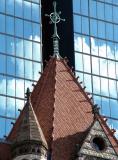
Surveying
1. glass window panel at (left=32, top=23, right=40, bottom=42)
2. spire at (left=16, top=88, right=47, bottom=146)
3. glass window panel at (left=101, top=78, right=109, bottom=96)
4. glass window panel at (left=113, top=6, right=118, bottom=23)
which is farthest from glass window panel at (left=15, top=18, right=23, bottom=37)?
spire at (left=16, top=88, right=47, bottom=146)

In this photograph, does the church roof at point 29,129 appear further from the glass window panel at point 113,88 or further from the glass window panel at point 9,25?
the glass window panel at point 113,88

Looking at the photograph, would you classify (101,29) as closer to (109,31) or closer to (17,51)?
(109,31)

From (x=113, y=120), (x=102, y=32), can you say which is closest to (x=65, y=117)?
(x=113, y=120)

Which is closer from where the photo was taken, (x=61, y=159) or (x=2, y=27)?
(x=61, y=159)

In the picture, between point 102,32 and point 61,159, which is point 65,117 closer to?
point 61,159

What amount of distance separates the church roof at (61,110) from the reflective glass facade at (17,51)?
18958 mm

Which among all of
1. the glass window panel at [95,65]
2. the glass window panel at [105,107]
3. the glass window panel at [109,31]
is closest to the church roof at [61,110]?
the glass window panel at [105,107]

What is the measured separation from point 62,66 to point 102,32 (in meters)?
27.6

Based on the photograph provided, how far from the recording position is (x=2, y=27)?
3415 inches

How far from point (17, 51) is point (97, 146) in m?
28.9

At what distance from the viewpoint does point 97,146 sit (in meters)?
58.5

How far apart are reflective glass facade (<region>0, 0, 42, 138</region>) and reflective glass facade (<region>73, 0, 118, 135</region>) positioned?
10.7ft

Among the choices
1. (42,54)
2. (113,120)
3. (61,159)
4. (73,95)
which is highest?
(42,54)

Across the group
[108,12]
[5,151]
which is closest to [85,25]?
[108,12]
